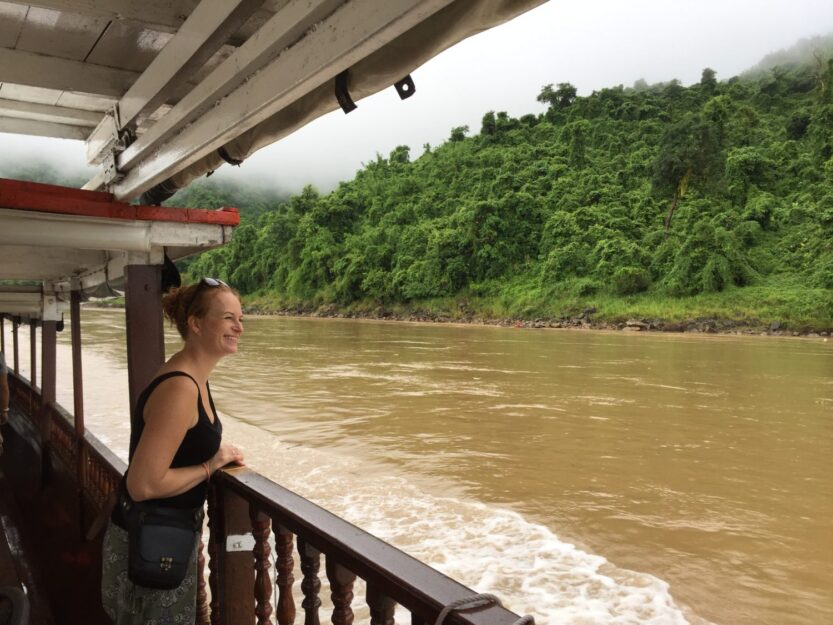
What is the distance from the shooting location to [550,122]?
60.4m

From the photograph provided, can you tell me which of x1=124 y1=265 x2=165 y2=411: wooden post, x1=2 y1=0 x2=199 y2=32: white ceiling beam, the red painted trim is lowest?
x1=124 y1=265 x2=165 y2=411: wooden post

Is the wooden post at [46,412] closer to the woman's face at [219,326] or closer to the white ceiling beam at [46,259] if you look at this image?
the white ceiling beam at [46,259]

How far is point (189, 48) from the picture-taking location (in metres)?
1.94

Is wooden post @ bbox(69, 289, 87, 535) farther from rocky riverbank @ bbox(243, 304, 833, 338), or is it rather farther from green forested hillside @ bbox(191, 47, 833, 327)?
green forested hillside @ bbox(191, 47, 833, 327)

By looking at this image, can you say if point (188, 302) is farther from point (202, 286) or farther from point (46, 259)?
point (46, 259)

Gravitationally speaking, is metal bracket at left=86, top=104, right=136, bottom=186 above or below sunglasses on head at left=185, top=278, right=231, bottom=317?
above

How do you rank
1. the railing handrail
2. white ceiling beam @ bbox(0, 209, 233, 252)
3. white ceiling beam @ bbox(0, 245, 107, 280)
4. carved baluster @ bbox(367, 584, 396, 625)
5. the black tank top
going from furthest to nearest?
white ceiling beam @ bbox(0, 245, 107, 280)
white ceiling beam @ bbox(0, 209, 233, 252)
the black tank top
carved baluster @ bbox(367, 584, 396, 625)
the railing handrail

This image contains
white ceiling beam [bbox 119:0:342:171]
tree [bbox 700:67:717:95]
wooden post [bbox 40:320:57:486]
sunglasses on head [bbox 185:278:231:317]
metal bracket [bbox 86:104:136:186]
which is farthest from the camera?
tree [bbox 700:67:717:95]

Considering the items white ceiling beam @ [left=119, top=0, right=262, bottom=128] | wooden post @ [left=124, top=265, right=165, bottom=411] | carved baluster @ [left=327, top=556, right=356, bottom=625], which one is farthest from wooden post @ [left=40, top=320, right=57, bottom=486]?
carved baluster @ [left=327, top=556, right=356, bottom=625]

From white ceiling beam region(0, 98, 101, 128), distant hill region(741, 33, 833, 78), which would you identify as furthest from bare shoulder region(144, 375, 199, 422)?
distant hill region(741, 33, 833, 78)

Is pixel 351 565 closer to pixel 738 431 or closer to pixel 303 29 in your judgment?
pixel 303 29

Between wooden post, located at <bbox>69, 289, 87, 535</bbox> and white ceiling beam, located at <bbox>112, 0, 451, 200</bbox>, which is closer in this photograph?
white ceiling beam, located at <bbox>112, 0, 451, 200</bbox>

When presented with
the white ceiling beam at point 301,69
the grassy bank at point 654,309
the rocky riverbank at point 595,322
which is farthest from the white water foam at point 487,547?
the grassy bank at point 654,309

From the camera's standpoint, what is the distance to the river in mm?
4832
